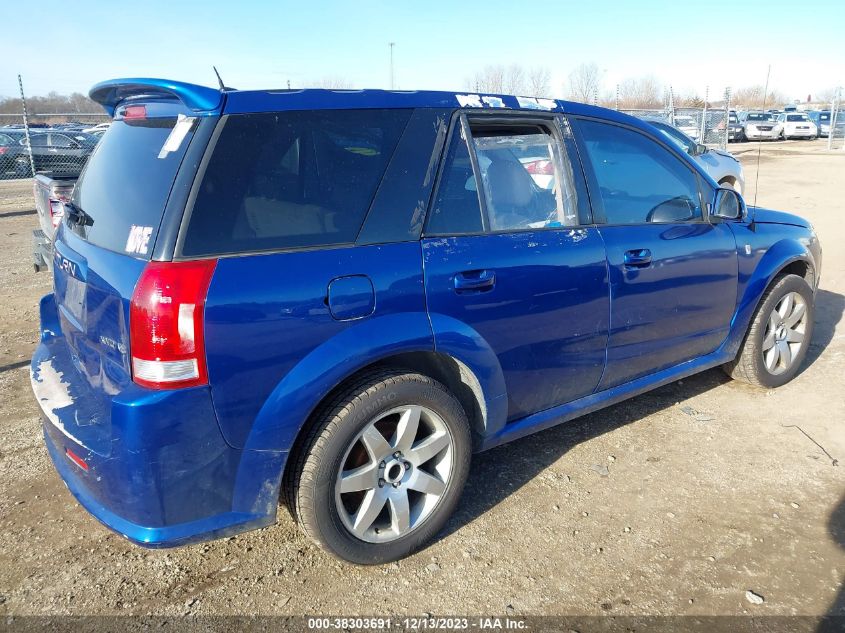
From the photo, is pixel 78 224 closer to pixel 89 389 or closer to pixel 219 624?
pixel 89 389

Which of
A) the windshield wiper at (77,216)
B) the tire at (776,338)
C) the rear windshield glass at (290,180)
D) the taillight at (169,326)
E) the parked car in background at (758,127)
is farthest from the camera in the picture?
the parked car in background at (758,127)

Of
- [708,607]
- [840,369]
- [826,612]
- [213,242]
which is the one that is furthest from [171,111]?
[840,369]

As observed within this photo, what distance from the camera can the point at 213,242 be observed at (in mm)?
2199

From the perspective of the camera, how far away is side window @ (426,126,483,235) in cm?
272

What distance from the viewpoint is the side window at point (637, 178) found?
338cm

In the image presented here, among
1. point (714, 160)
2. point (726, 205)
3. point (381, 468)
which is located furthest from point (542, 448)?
point (714, 160)

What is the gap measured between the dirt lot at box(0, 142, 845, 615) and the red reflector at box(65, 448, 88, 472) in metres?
0.56

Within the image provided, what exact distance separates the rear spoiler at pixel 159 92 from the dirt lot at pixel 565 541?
5.96 feet

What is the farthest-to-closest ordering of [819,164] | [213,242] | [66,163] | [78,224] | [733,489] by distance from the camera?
[819,164] < [66,163] < [733,489] < [78,224] < [213,242]

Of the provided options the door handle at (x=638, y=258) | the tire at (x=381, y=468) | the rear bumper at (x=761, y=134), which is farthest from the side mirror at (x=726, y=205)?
the rear bumper at (x=761, y=134)

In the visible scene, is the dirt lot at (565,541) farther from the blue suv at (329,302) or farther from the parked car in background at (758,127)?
the parked car in background at (758,127)

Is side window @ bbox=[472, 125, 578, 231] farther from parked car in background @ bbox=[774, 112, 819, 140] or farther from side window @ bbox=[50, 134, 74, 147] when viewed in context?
parked car in background @ bbox=[774, 112, 819, 140]

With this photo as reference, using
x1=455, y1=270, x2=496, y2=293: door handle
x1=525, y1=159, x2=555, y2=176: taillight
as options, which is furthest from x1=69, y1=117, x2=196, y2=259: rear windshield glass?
x1=525, y1=159, x2=555, y2=176: taillight

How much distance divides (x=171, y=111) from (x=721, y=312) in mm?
3133
